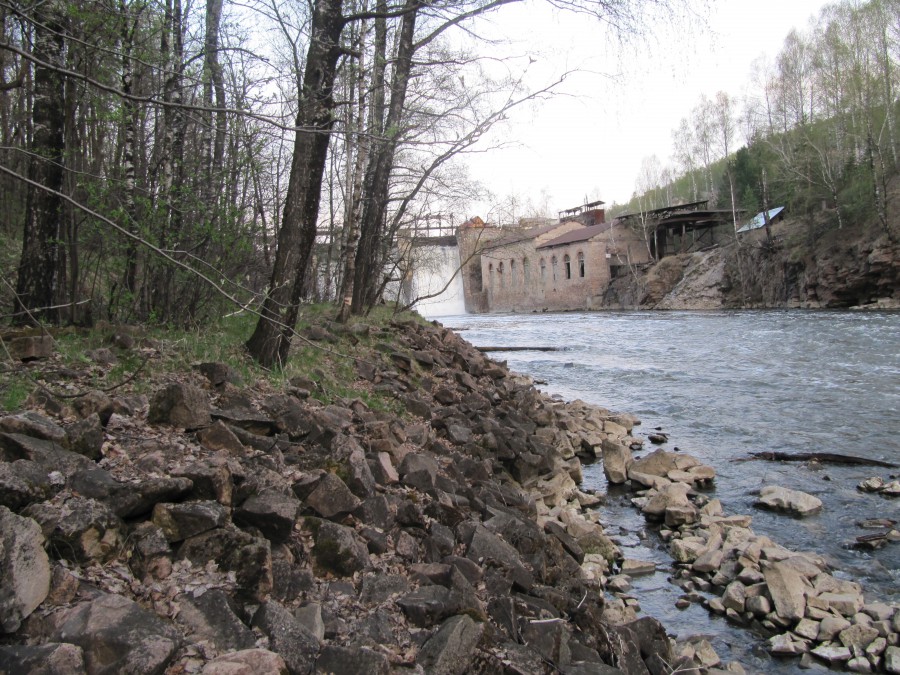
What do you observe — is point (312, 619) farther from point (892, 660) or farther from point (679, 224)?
point (679, 224)

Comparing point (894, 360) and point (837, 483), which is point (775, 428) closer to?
point (837, 483)

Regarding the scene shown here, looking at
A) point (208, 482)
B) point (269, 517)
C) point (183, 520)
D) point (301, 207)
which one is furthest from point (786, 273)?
point (183, 520)

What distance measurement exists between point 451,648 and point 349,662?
0.48 meters

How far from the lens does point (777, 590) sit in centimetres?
451

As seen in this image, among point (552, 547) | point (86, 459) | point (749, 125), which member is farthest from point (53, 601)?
point (749, 125)

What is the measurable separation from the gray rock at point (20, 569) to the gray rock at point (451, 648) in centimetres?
144

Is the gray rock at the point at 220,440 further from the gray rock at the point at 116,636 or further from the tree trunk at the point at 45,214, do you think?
the tree trunk at the point at 45,214

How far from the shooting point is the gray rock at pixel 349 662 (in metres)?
2.32

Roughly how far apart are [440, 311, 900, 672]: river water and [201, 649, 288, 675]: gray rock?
3.28 m

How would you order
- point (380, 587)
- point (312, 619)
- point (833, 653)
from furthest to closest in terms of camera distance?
point (833, 653) → point (380, 587) → point (312, 619)

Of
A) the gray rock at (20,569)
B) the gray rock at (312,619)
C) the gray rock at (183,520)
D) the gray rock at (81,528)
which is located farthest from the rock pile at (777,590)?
the gray rock at (20,569)

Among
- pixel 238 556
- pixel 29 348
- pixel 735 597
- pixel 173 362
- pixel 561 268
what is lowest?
pixel 735 597

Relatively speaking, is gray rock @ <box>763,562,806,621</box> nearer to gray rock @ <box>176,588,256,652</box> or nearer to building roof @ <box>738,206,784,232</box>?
gray rock @ <box>176,588,256,652</box>

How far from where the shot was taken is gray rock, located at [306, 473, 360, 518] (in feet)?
11.1
